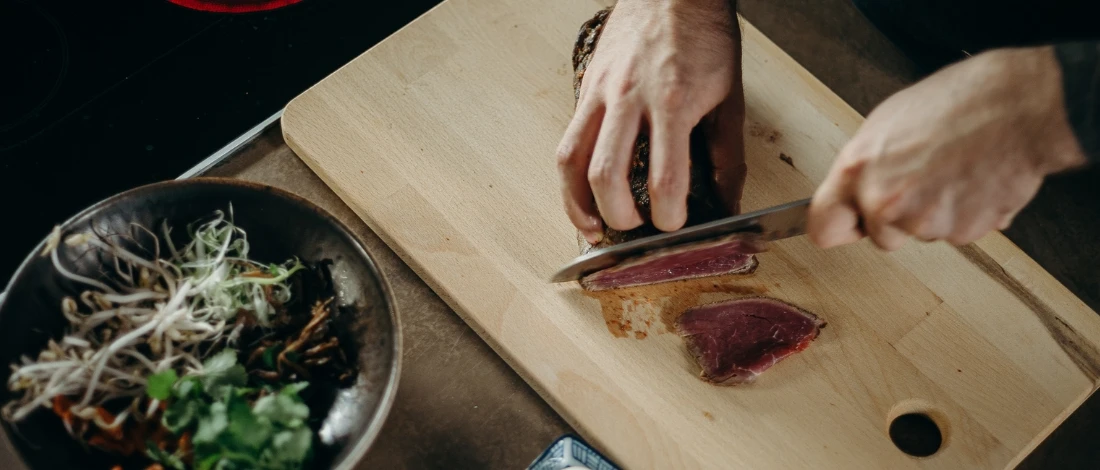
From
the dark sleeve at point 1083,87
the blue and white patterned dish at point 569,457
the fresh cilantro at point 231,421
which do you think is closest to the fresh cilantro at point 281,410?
the fresh cilantro at point 231,421

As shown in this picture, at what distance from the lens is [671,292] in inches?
85.3

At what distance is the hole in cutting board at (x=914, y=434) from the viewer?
220 centimetres

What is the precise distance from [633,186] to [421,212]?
622 mm

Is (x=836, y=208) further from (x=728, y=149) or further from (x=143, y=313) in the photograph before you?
(x=143, y=313)

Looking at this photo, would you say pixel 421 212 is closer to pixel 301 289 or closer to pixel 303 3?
pixel 301 289

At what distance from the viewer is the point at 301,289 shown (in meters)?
1.80

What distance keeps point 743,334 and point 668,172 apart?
1.90 feet

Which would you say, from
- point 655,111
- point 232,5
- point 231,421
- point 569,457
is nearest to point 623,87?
point 655,111

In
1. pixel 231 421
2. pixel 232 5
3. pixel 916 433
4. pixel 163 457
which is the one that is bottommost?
pixel 916 433

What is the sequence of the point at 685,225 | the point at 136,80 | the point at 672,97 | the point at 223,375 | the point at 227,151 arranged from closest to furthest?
the point at 223,375
the point at 672,97
the point at 685,225
the point at 227,151
the point at 136,80

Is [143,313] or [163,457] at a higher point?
[143,313]

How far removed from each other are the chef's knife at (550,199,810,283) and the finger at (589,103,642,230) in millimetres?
71

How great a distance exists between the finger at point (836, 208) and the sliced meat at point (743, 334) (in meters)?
0.38

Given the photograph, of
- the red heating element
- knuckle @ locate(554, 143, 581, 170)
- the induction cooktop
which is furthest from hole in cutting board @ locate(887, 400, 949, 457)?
the red heating element
